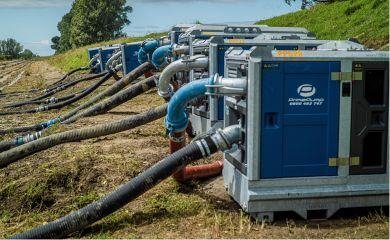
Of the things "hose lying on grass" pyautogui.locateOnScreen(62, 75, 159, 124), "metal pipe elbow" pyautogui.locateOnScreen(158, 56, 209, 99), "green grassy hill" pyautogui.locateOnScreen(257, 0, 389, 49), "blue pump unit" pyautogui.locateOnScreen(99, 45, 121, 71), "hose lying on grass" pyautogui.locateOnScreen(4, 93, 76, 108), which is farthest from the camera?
"blue pump unit" pyautogui.locateOnScreen(99, 45, 121, 71)

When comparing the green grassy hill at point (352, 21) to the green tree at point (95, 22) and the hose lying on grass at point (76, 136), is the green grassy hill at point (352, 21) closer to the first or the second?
the hose lying on grass at point (76, 136)

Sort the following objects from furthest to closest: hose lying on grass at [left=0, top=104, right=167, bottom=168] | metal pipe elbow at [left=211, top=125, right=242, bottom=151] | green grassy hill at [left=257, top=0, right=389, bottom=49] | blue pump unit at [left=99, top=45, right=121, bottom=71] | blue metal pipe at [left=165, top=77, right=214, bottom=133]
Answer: blue pump unit at [left=99, top=45, right=121, bottom=71] < green grassy hill at [left=257, top=0, right=389, bottom=49] < hose lying on grass at [left=0, top=104, right=167, bottom=168] < blue metal pipe at [left=165, top=77, right=214, bottom=133] < metal pipe elbow at [left=211, top=125, right=242, bottom=151]

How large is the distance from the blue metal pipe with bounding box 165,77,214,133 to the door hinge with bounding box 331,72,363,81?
1.30 metres

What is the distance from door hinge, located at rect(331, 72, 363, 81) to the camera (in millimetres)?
5871

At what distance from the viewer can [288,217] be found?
6.15m

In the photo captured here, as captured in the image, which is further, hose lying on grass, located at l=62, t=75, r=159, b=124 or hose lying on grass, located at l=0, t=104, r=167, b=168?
hose lying on grass, located at l=62, t=75, r=159, b=124

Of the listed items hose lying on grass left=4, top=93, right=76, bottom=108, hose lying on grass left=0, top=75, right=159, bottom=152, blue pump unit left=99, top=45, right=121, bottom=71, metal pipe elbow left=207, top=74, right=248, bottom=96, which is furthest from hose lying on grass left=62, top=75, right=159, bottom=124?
blue pump unit left=99, top=45, right=121, bottom=71

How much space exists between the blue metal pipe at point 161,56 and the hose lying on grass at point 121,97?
1.26 m

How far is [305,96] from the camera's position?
19.1 feet

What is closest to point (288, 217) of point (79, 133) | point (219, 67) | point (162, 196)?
point (162, 196)

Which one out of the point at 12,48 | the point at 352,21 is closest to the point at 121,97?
the point at 352,21

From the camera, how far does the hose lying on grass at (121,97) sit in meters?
12.3

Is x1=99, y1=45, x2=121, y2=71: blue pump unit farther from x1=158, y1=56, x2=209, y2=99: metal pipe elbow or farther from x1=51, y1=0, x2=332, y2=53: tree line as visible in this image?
x1=51, y1=0, x2=332, y2=53: tree line

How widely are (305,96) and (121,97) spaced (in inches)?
286
